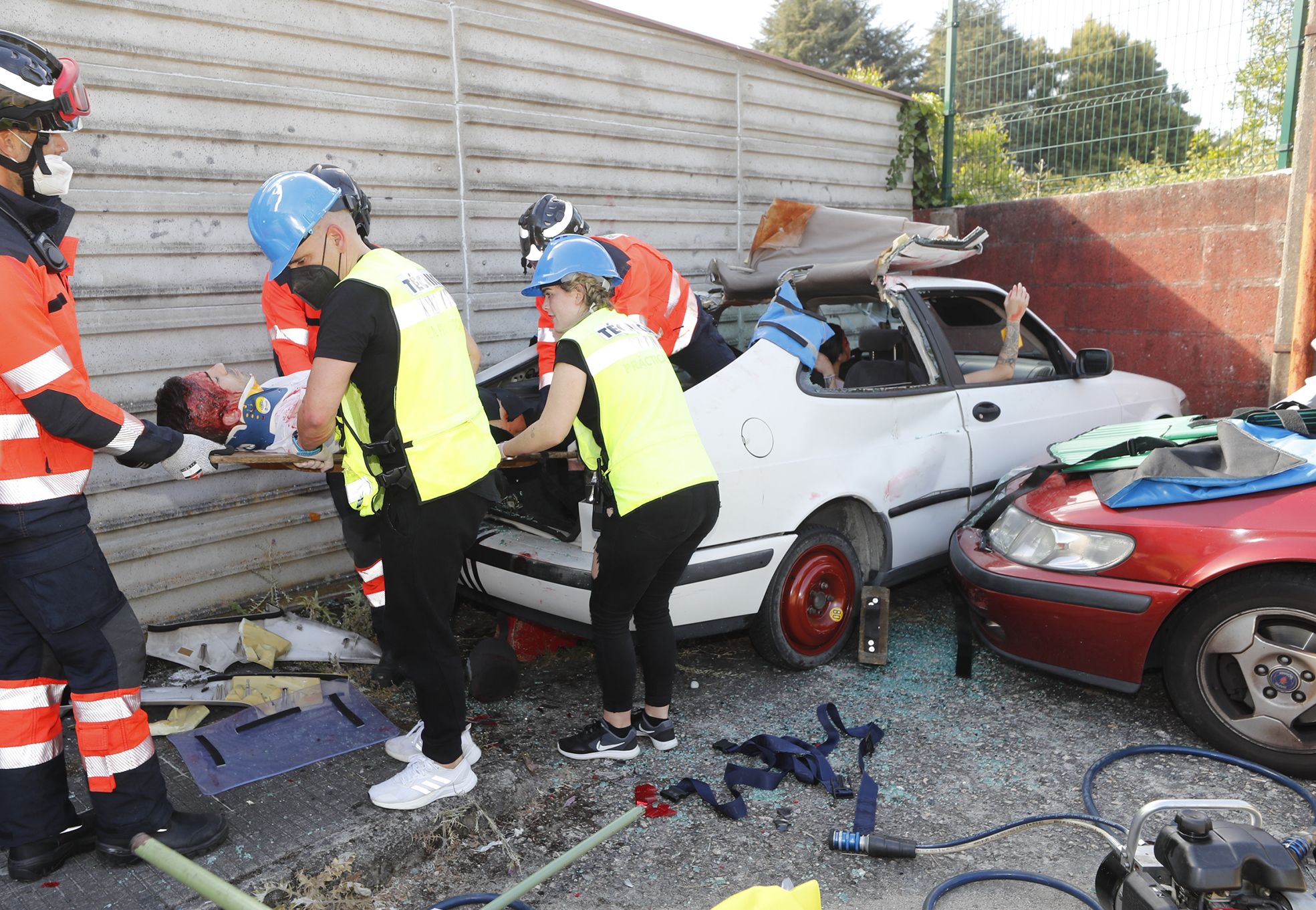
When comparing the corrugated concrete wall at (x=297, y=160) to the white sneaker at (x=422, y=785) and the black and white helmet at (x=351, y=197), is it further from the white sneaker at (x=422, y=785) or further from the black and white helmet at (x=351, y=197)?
the white sneaker at (x=422, y=785)

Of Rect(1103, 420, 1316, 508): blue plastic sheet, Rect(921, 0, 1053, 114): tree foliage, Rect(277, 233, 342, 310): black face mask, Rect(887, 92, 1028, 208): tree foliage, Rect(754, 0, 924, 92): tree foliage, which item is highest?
Rect(754, 0, 924, 92): tree foliage

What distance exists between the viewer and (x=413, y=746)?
134 inches

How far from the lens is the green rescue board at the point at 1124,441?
3.74m

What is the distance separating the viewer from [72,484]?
107 inches

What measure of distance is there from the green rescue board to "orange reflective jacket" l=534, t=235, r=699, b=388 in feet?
5.68

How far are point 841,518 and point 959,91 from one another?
6.25 m

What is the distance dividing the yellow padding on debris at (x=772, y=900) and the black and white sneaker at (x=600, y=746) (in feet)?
4.73

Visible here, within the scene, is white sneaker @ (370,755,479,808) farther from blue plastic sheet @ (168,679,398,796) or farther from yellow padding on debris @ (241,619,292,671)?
yellow padding on debris @ (241,619,292,671)

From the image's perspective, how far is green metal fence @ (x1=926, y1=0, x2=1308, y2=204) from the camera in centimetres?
703

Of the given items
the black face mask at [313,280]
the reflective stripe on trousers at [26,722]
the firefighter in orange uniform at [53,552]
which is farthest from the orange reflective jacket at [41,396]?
the black face mask at [313,280]

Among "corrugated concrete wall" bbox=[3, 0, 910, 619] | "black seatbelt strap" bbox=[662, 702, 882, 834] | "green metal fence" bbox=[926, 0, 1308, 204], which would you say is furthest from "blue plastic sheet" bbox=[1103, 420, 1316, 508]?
"green metal fence" bbox=[926, 0, 1308, 204]

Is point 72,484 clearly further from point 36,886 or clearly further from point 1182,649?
point 1182,649

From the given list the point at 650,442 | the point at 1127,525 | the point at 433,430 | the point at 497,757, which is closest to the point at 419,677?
the point at 497,757

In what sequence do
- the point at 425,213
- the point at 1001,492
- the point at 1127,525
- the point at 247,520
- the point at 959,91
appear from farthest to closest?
the point at 959,91 → the point at 425,213 → the point at 247,520 → the point at 1001,492 → the point at 1127,525
